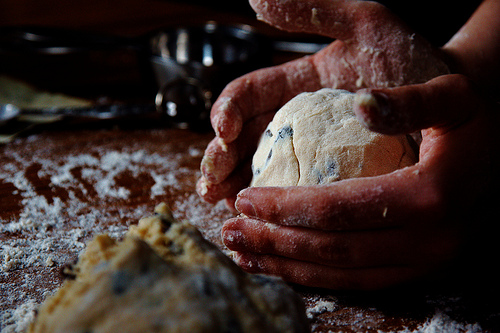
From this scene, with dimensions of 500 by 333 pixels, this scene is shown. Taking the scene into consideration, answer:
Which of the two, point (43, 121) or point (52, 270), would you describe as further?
point (43, 121)

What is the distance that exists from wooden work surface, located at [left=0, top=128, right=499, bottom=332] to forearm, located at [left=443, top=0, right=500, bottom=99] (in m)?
0.76

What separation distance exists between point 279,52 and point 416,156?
69.0 inches

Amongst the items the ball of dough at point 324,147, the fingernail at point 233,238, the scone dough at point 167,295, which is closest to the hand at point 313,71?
the ball of dough at point 324,147

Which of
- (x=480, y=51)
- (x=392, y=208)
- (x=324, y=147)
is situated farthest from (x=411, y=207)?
(x=480, y=51)

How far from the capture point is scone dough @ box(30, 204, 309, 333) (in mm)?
643

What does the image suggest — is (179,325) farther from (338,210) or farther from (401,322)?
(401,322)


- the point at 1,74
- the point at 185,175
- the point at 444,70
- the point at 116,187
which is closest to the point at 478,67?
the point at 444,70

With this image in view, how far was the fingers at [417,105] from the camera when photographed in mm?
832

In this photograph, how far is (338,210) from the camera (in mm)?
952

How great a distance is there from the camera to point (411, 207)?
94 centimetres

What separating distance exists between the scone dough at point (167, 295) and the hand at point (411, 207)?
0.68 feet

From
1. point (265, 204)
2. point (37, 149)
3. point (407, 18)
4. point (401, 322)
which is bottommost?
point (37, 149)

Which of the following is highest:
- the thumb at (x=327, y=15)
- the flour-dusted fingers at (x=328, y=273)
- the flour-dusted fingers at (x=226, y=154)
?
the thumb at (x=327, y=15)

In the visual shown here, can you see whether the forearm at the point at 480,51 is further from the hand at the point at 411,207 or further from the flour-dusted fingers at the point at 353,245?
the flour-dusted fingers at the point at 353,245
